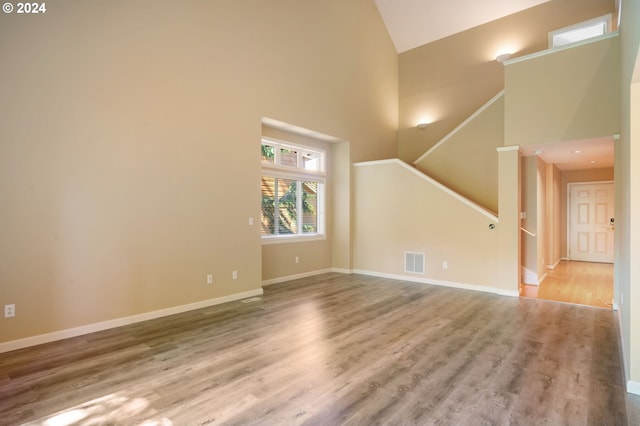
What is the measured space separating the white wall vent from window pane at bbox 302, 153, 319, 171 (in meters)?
2.64

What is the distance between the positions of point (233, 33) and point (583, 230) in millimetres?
9552

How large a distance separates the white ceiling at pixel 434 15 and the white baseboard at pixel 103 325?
739cm

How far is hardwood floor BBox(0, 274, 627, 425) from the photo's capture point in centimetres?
219

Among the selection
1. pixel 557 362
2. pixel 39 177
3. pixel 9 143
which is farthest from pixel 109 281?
pixel 557 362

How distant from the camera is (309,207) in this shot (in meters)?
7.12

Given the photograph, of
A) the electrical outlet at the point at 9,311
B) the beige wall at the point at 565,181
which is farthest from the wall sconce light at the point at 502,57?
the electrical outlet at the point at 9,311

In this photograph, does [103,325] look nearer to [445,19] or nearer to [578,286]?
Answer: [578,286]

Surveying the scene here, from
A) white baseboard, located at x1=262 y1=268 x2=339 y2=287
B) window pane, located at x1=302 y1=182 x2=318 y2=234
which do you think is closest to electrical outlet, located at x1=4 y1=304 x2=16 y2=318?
white baseboard, located at x1=262 y1=268 x2=339 y2=287

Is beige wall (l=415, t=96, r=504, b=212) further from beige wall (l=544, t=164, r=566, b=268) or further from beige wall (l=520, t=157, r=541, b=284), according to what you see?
beige wall (l=544, t=164, r=566, b=268)

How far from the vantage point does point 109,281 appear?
12.6 feet

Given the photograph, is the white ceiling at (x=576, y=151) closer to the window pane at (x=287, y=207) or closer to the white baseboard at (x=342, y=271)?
the white baseboard at (x=342, y=271)

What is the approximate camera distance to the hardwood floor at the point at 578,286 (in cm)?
505

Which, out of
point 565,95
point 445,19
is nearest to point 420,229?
point 565,95

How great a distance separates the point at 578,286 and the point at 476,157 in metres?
2.96
